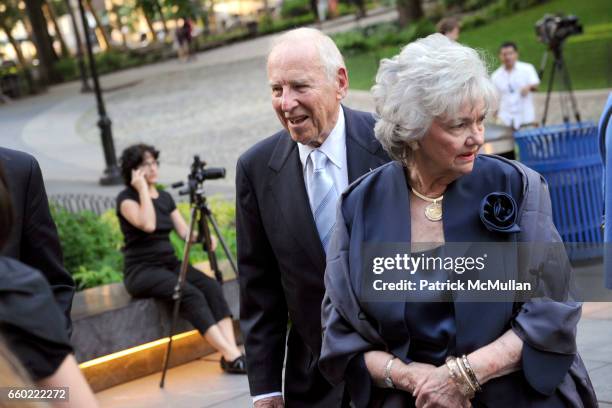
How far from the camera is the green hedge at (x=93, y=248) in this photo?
9.58 meters

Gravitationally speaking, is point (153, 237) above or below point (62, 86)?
above

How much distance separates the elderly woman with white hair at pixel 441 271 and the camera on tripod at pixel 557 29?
12791 mm

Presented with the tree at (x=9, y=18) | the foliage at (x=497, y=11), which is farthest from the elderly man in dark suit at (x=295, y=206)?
the tree at (x=9, y=18)

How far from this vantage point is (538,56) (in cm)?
2738

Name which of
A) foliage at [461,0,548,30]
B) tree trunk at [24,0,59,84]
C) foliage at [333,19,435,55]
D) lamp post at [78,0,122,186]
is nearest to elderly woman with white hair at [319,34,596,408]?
lamp post at [78,0,122,186]

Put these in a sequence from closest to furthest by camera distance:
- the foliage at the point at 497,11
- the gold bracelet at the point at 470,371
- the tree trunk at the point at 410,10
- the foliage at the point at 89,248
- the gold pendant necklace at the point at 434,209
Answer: the gold bracelet at the point at 470,371 → the gold pendant necklace at the point at 434,209 → the foliage at the point at 89,248 → the foliage at the point at 497,11 → the tree trunk at the point at 410,10

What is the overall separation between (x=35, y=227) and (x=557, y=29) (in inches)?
517

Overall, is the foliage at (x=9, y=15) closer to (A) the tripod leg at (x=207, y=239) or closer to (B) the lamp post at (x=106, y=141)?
(B) the lamp post at (x=106, y=141)

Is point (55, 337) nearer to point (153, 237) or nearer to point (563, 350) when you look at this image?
point (563, 350)

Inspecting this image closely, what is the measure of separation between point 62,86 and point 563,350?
4273cm

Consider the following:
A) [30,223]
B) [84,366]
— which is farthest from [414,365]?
[84,366]

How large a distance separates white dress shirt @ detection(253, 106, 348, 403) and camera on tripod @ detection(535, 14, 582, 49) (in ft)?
39.9

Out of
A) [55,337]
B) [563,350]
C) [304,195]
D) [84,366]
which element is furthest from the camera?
[84,366]

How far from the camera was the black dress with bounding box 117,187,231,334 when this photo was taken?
26.3ft
